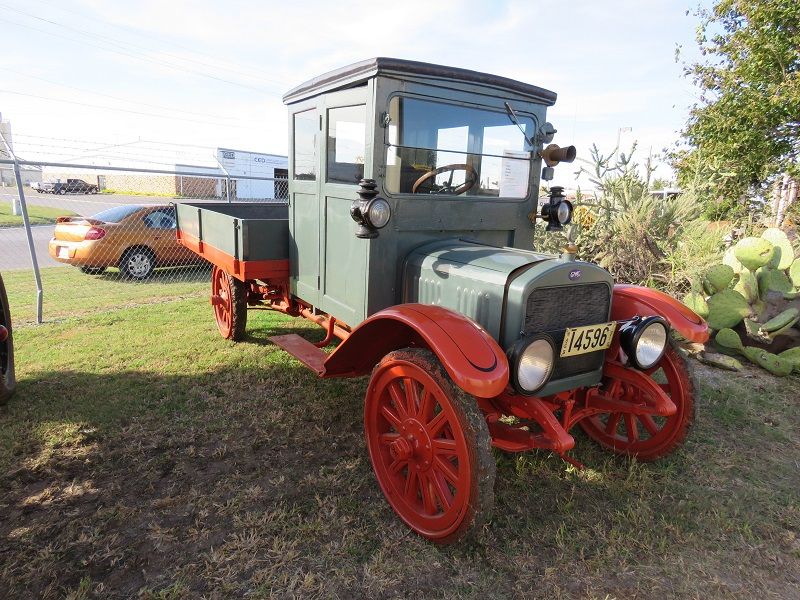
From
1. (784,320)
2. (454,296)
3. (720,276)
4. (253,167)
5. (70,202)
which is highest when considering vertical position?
(253,167)

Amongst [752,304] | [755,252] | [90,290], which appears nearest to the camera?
[755,252]

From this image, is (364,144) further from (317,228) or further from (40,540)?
(40,540)

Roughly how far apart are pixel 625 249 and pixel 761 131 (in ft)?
20.1

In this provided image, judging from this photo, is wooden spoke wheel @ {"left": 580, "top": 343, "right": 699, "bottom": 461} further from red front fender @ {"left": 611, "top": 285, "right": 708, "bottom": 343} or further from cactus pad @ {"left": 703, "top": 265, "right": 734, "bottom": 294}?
cactus pad @ {"left": 703, "top": 265, "right": 734, "bottom": 294}

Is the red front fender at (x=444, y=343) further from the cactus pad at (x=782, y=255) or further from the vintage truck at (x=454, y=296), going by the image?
the cactus pad at (x=782, y=255)

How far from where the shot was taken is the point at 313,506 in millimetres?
2545

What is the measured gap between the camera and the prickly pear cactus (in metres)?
4.66

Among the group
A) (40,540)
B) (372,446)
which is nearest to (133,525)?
(40,540)

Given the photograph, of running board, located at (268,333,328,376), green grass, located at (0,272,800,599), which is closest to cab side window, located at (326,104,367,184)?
running board, located at (268,333,328,376)

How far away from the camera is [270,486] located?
8.87ft

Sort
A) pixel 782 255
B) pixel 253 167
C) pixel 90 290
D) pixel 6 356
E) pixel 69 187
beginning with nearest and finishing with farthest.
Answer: pixel 6 356, pixel 782 255, pixel 90 290, pixel 69 187, pixel 253 167

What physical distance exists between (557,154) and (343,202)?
1426 mm

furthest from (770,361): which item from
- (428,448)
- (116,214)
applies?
(116,214)

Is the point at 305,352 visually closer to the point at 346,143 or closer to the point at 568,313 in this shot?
the point at 346,143
